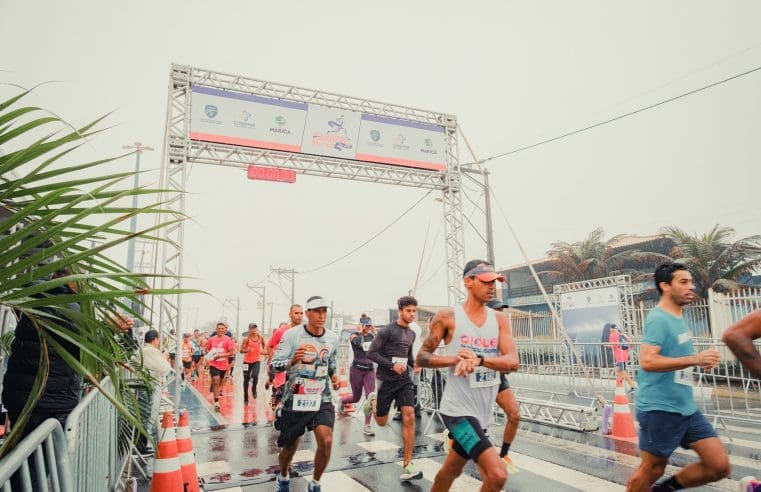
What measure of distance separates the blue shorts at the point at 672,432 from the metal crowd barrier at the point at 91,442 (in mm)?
3550

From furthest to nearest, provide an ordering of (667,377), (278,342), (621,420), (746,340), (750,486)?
(278,342), (621,420), (667,377), (750,486), (746,340)

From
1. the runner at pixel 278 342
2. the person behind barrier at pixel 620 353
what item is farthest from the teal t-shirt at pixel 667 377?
the person behind barrier at pixel 620 353

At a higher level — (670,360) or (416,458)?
(670,360)

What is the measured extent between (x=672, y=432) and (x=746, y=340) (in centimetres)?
120

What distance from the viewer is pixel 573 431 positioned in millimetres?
7672

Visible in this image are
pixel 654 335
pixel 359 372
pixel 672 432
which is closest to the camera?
pixel 672 432

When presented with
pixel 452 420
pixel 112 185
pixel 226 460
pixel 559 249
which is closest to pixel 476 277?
pixel 452 420

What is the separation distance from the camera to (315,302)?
16.2 ft

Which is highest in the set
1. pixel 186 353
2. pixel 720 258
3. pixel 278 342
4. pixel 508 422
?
pixel 720 258

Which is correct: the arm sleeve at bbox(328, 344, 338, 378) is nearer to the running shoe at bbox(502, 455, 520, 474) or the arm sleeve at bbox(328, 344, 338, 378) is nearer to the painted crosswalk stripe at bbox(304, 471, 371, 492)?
the painted crosswalk stripe at bbox(304, 471, 371, 492)

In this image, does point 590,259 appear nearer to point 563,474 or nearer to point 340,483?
point 563,474

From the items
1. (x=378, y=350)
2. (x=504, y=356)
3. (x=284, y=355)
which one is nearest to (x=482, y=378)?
(x=504, y=356)

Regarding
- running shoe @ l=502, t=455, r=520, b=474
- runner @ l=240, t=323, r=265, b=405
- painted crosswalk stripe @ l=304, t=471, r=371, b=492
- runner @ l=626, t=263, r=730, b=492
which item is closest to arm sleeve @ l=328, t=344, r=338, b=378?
painted crosswalk stripe @ l=304, t=471, r=371, b=492

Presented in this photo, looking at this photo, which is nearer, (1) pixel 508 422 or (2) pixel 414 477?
(2) pixel 414 477
